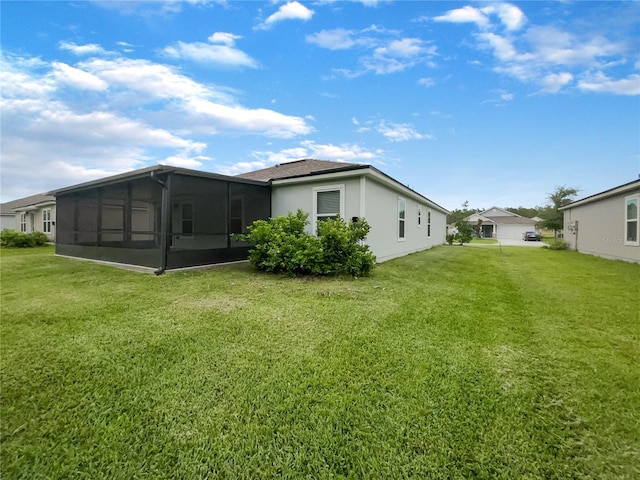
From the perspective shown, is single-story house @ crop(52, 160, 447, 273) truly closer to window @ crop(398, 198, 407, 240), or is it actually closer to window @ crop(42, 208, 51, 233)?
window @ crop(398, 198, 407, 240)

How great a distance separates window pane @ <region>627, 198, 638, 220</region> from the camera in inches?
392

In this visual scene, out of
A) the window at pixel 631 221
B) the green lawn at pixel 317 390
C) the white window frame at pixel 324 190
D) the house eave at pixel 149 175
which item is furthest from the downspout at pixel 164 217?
the window at pixel 631 221

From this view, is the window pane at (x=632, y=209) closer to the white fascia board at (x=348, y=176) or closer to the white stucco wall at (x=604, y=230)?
the white stucco wall at (x=604, y=230)

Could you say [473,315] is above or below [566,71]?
below

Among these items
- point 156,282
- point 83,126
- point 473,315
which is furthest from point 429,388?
point 83,126

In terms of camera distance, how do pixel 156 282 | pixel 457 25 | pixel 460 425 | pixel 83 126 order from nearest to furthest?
1. pixel 460 425
2. pixel 156 282
3. pixel 457 25
4. pixel 83 126

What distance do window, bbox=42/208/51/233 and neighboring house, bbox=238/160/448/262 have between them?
18544 millimetres

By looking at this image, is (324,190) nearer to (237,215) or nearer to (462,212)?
(237,215)

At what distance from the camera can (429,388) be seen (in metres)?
2.35

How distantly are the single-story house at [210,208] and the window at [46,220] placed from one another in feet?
36.6

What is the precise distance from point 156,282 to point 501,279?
329 inches

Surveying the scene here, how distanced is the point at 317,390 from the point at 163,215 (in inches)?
247

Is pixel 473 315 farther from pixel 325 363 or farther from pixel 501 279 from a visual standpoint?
pixel 501 279

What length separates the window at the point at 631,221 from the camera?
32.5 ft
